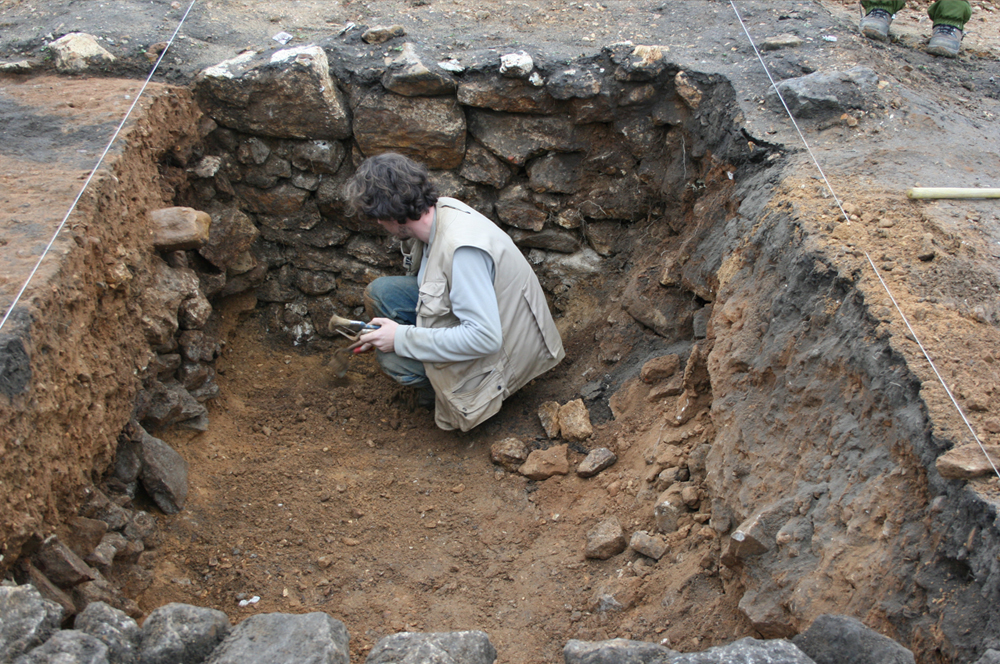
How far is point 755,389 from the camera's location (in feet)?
8.22

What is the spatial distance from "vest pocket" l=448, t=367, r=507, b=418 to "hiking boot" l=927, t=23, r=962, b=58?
10.1ft

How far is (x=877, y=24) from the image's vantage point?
13.0 ft

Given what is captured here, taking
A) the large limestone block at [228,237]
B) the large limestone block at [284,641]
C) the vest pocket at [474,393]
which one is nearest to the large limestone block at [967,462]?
the large limestone block at [284,641]

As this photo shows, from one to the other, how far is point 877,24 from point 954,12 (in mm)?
465

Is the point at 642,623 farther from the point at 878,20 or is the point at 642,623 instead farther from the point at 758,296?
the point at 878,20

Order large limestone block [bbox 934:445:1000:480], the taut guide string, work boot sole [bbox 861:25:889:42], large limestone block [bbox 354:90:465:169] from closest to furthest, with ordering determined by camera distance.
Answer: large limestone block [bbox 934:445:1000:480]
the taut guide string
large limestone block [bbox 354:90:465:169]
work boot sole [bbox 861:25:889:42]

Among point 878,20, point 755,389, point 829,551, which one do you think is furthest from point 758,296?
point 878,20

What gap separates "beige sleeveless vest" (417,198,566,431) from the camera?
3.04 m

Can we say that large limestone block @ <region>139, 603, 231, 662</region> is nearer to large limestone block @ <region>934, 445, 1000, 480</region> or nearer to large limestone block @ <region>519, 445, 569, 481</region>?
large limestone block @ <region>519, 445, 569, 481</region>

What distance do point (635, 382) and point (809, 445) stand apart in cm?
121

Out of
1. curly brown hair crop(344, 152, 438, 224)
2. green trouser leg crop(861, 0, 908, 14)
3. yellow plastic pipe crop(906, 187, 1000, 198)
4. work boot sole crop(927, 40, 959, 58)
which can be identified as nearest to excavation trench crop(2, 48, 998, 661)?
yellow plastic pipe crop(906, 187, 1000, 198)

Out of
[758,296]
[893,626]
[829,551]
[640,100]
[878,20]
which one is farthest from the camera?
[878,20]

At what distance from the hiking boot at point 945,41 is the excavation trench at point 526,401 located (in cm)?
145

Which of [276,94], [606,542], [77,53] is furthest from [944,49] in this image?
[77,53]
